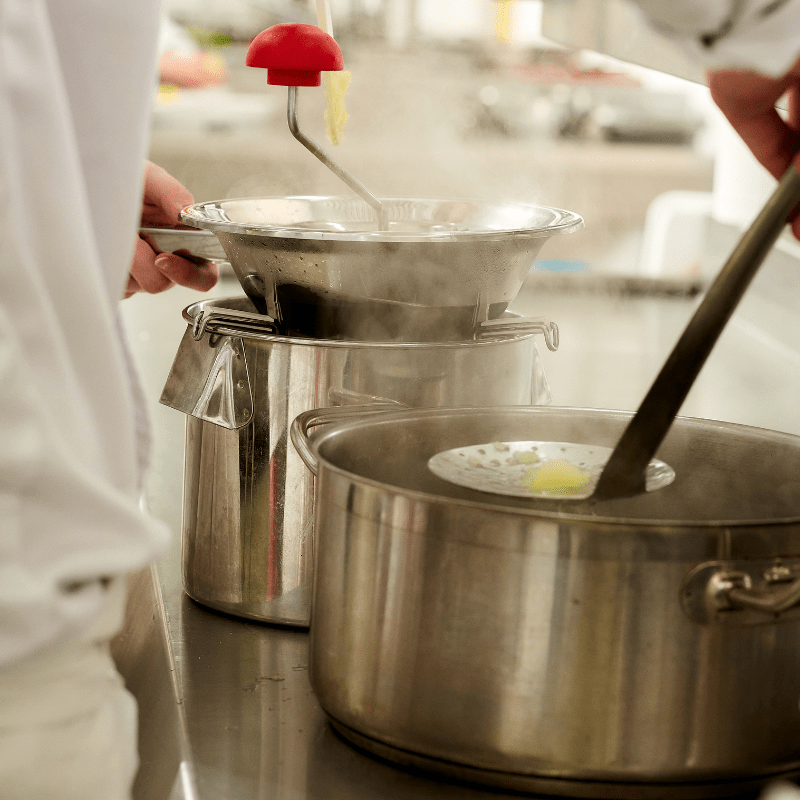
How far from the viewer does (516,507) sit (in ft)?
1.69

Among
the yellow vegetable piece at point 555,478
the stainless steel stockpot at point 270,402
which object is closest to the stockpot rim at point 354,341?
the stainless steel stockpot at point 270,402

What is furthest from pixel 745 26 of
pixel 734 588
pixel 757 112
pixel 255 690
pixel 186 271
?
pixel 186 271

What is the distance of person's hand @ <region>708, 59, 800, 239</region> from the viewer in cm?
50

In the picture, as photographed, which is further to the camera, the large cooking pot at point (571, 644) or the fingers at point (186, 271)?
the fingers at point (186, 271)

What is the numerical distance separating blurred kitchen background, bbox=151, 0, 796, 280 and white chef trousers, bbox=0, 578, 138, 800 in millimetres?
2812

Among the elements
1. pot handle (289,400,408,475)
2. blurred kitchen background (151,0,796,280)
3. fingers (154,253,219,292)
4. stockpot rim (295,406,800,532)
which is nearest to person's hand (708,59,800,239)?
stockpot rim (295,406,800,532)

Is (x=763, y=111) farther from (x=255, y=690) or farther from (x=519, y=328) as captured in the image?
(x=255, y=690)

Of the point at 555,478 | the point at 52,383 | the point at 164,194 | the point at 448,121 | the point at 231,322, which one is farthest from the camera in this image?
the point at 448,121

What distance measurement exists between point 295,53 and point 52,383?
1.44ft

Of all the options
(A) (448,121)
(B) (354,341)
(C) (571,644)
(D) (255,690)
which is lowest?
(D) (255,690)

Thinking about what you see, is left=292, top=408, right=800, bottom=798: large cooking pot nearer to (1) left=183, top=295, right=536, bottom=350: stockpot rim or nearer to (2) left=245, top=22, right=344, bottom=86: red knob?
(1) left=183, top=295, right=536, bottom=350: stockpot rim

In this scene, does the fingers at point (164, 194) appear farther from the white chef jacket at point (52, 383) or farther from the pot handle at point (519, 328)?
the white chef jacket at point (52, 383)

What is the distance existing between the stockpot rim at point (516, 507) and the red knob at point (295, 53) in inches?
9.9

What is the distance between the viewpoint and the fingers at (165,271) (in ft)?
2.77
